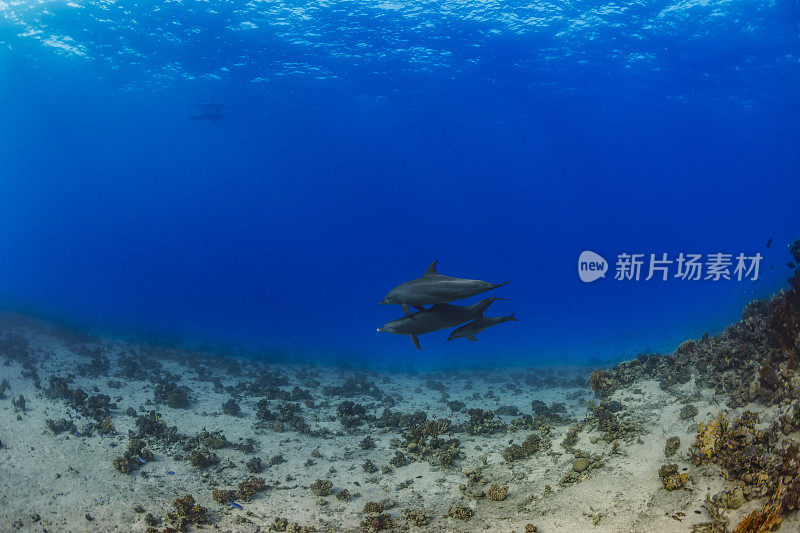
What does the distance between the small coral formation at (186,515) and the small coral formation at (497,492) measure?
4.30 metres

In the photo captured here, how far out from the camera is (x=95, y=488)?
7012mm

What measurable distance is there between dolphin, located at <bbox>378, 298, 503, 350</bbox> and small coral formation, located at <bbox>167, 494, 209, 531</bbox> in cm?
379

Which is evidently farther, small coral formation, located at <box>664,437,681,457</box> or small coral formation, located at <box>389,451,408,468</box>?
small coral formation, located at <box>389,451,408,468</box>

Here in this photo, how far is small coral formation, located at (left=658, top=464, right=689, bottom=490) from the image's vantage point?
558 centimetres

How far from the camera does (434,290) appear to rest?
6219 mm

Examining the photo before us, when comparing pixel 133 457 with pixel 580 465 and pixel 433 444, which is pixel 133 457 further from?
→ pixel 580 465

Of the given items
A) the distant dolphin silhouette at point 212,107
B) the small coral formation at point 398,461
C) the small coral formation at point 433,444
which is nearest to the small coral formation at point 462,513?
the small coral formation at point 433,444

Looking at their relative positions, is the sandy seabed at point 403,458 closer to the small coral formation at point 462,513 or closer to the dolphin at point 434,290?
the small coral formation at point 462,513

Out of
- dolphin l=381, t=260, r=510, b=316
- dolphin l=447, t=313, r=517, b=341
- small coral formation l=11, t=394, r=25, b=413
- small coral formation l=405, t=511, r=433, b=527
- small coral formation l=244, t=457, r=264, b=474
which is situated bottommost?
small coral formation l=405, t=511, r=433, b=527

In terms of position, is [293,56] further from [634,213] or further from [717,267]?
[634,213]

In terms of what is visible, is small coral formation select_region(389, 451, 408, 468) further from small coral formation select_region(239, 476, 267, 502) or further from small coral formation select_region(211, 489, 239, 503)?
small coral formation select_region(211, 489, 239, 503)

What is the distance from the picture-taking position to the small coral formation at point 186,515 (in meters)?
6.27

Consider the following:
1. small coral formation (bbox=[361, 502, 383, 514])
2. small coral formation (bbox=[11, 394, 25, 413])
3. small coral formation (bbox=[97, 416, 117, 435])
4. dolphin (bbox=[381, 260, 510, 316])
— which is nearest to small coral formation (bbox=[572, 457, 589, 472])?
small coral formation (bbox=[361, 502, 383, 514])

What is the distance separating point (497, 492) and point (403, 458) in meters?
2.28
